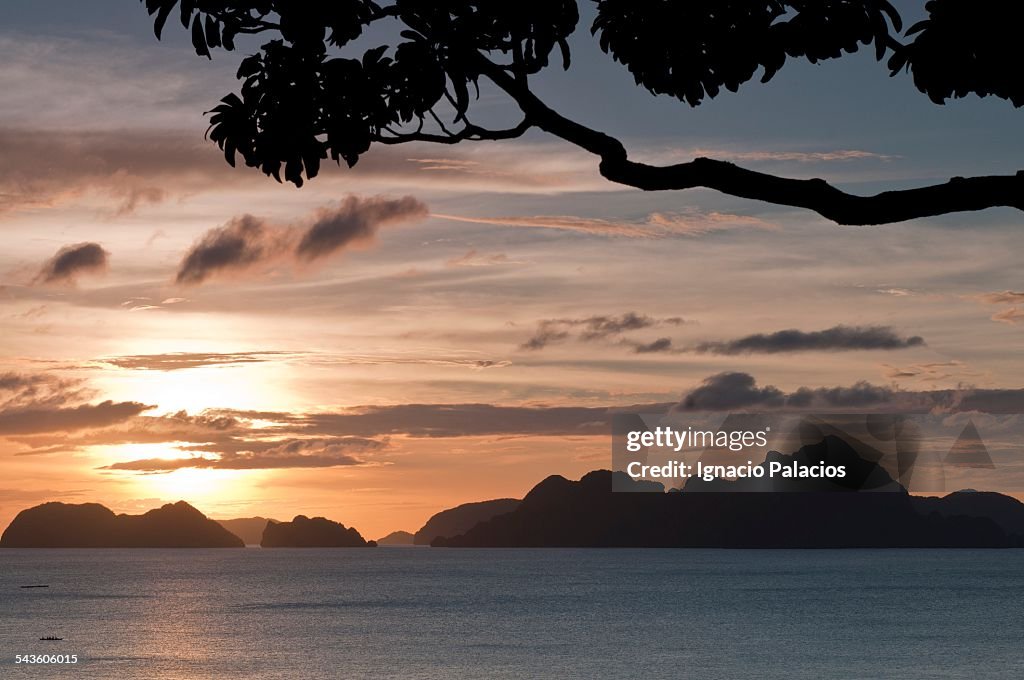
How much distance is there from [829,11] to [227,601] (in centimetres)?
19700

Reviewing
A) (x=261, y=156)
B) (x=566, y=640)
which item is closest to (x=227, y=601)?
(x=566, y=640)

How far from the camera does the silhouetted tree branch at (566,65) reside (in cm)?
966

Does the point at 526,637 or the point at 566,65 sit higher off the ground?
the point at 566,65

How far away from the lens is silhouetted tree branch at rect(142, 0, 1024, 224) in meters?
9.66

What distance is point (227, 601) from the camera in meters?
196

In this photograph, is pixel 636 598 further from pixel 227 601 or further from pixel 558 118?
pixel 558 118

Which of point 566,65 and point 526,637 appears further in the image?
point 526,637

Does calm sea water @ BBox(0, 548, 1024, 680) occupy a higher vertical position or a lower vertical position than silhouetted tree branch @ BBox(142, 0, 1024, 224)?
lower

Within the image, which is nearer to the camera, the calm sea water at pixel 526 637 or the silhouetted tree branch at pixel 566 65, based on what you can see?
the silhouetted tree branch at pixel 566 65

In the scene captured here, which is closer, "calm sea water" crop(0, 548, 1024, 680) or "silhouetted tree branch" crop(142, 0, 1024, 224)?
"silhouetted tree branch" crop(142, 0, 1024, 224)

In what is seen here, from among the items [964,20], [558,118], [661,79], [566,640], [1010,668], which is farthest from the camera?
[566,640]

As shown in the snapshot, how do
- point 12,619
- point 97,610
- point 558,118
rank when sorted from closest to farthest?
point 558,118
point 12,619
point 97,610

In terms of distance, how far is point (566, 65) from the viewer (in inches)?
394

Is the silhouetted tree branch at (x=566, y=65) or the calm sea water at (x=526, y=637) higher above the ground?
the silhouetted tree branch at (x=566, y=65)
